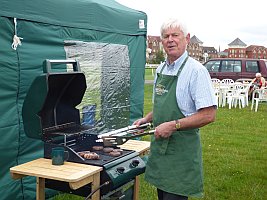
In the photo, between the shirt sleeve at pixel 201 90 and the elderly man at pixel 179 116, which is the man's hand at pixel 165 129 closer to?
the elderly man at pixel 179 116

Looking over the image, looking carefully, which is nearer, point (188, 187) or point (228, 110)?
point (188, 187)

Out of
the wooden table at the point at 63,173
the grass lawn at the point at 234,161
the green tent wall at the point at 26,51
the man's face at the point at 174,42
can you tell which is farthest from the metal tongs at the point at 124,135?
the grass lawn at the point at 234,161

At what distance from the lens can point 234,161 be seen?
5961 mm

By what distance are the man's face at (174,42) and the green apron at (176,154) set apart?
98 mm

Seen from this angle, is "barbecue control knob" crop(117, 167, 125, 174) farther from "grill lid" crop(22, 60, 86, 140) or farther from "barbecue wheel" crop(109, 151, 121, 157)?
"grill lid" crop(22, 60, 86, 140)

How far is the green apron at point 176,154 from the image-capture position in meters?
2.63

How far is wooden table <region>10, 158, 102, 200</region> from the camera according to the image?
2471 millimetres

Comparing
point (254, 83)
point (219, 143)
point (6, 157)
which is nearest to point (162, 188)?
point (6, 157)

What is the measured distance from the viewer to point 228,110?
38.4 feet

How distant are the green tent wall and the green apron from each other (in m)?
1.54

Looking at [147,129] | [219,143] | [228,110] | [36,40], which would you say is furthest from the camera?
[228,110]

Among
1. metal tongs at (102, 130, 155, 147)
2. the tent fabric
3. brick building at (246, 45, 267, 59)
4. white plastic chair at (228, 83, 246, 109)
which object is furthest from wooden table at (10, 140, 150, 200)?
brick building at (246, 45, 267, 59)

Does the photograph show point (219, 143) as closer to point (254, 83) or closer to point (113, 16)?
point (113, 16)

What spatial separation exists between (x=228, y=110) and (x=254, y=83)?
6.20ft
